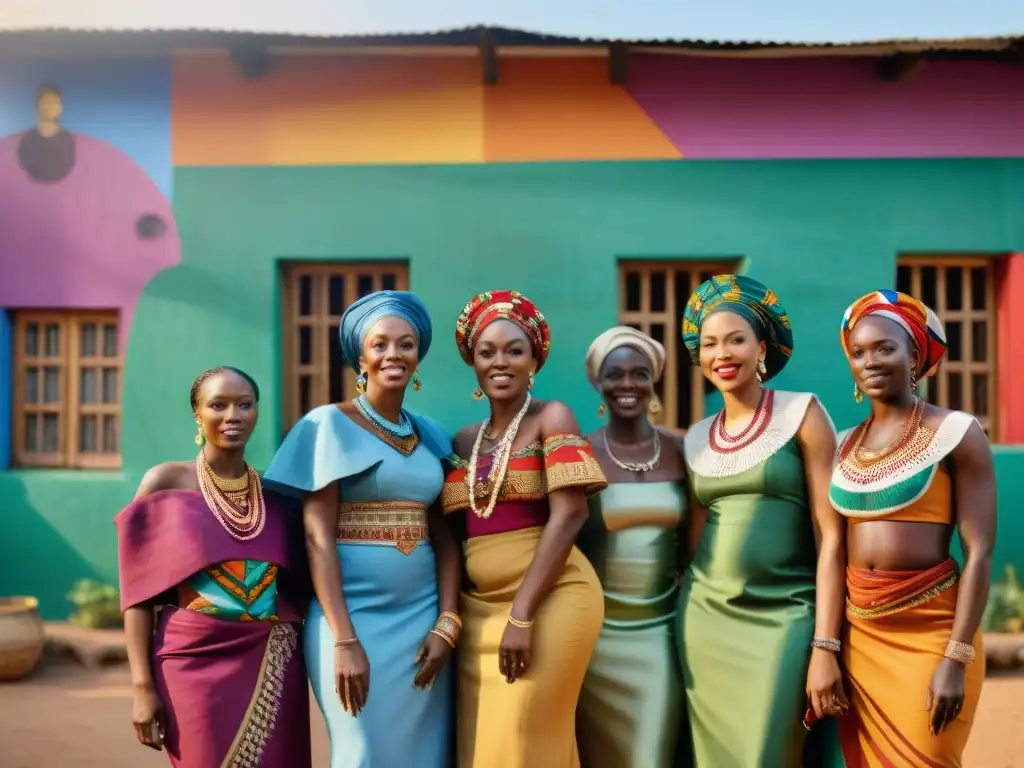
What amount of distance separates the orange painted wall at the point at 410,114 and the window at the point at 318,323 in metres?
0.86

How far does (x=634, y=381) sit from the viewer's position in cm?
363

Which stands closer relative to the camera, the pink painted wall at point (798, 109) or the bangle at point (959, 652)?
the bangle at point (959, 652)

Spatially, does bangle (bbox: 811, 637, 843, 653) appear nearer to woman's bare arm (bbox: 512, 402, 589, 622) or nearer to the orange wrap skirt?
the orange wrap skirt

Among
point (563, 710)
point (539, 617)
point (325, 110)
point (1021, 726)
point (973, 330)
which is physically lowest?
point (1021, 726)

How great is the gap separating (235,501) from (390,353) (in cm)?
69

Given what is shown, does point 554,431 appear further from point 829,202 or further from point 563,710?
point 829,202

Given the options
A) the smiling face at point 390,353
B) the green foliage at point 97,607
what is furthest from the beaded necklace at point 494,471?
the green foliage at point 97,607

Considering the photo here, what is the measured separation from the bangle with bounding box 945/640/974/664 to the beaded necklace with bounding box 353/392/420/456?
1732 mm

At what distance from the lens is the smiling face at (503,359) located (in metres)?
3.12

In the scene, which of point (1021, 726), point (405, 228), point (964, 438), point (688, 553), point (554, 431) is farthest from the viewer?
point (405, 228)

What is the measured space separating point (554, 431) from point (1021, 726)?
431cm

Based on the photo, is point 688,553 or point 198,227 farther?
point 198,227

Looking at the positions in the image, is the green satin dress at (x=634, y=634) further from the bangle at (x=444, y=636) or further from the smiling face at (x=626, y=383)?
the bangle at (x=444, y=636)

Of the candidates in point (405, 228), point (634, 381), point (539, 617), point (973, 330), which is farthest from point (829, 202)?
point (539, 617)
